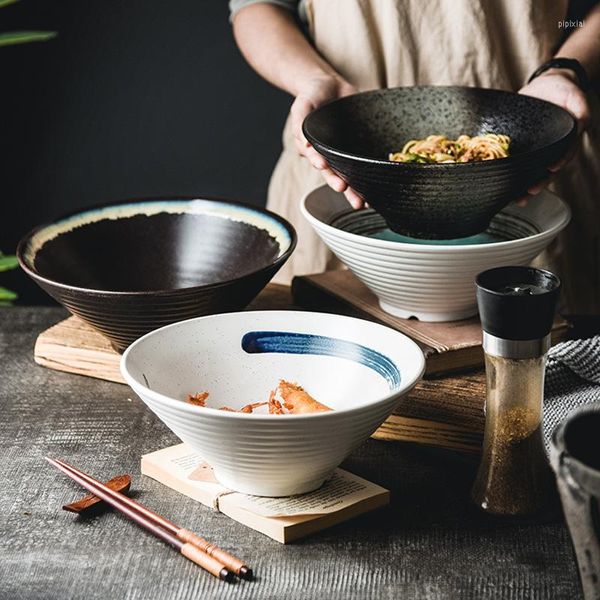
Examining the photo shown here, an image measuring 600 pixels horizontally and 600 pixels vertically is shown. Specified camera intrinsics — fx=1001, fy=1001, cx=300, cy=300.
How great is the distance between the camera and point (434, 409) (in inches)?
46.7

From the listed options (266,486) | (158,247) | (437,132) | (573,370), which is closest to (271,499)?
(266,486)

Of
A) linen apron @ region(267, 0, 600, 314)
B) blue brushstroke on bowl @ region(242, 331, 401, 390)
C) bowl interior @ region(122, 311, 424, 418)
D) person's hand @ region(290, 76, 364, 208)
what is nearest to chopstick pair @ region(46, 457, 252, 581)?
bowl interior @ region(122, 311, 424, 418)

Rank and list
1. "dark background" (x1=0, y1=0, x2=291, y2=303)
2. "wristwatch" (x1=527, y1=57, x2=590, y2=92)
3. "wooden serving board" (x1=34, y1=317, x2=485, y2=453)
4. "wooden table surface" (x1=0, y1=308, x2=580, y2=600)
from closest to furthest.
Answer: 1. "wooden table surface" (x1=0, y1=308, x2=580, y2=600)
2. "wooden serving board" (x1=34, y1=317, x2=485, y2=453)
3. "wristwatch" (x1=527, y1=57, x2=590, y2=92)
4. "dark background" (x1=0, y1=0, x2=291, y2=303)

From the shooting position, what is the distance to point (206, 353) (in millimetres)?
1128

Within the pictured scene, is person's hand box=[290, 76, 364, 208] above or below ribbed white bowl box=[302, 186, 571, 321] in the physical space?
above

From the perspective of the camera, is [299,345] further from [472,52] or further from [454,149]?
[472,52]

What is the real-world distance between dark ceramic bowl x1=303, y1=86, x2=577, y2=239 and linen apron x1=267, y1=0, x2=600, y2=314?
0.76 ft

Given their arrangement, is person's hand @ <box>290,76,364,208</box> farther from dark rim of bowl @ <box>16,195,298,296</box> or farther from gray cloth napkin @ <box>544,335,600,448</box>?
gray cloth napkin @ <box>544,335,600,448</box>

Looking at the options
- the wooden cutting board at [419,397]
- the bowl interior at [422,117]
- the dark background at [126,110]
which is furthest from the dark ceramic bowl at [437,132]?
the dark background at [126,110]

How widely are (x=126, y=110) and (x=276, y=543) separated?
200 cm

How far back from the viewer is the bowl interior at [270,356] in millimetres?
1078

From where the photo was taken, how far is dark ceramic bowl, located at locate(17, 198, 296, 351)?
4.49ft

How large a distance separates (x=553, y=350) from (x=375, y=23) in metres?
0.81

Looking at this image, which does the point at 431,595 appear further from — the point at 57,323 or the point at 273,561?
the point at 57,323
